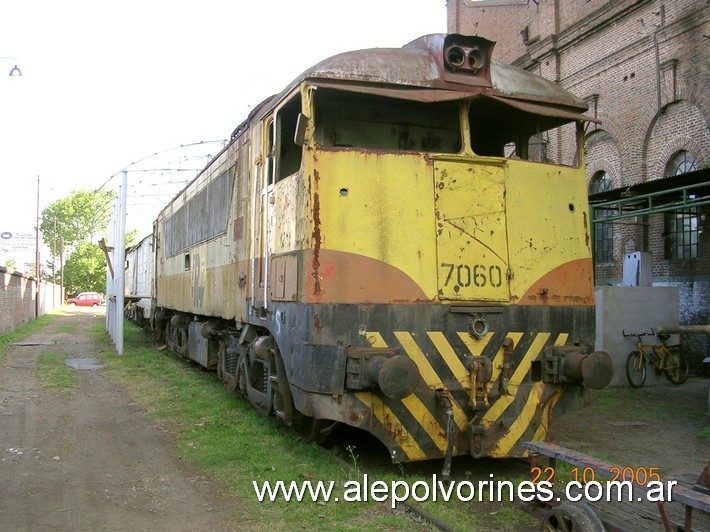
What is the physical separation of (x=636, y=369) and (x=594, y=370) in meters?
7.05

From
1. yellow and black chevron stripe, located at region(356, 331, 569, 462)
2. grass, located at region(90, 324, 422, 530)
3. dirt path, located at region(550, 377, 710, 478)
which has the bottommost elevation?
dirt path, located at region(550, 377, 710, 478)

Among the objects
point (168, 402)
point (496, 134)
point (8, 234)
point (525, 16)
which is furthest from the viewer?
point (8, 234)

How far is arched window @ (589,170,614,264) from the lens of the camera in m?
16.7

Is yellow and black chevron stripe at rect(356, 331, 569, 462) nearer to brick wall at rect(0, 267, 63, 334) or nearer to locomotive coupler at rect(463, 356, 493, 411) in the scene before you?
locomotive coupler at rect(463, 356, 493, 411)

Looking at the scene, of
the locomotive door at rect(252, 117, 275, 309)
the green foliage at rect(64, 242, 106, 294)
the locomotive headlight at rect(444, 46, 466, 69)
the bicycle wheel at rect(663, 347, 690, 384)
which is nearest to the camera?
the locomotive headlight at rect(444, 46, 466, 69)

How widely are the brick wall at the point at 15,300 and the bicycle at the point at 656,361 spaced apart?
18610 mm

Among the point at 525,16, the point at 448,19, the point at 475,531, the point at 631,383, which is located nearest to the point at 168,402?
the point at 475,531

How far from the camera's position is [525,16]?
20375 mm

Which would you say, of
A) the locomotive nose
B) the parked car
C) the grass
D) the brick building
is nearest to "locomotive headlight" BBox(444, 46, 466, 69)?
the locomotive nose

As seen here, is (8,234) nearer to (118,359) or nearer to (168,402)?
(118,359)

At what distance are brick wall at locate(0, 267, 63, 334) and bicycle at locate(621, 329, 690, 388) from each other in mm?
18610

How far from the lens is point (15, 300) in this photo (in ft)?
80.1

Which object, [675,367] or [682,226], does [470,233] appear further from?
[682,226]

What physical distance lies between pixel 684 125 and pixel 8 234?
164 feet
